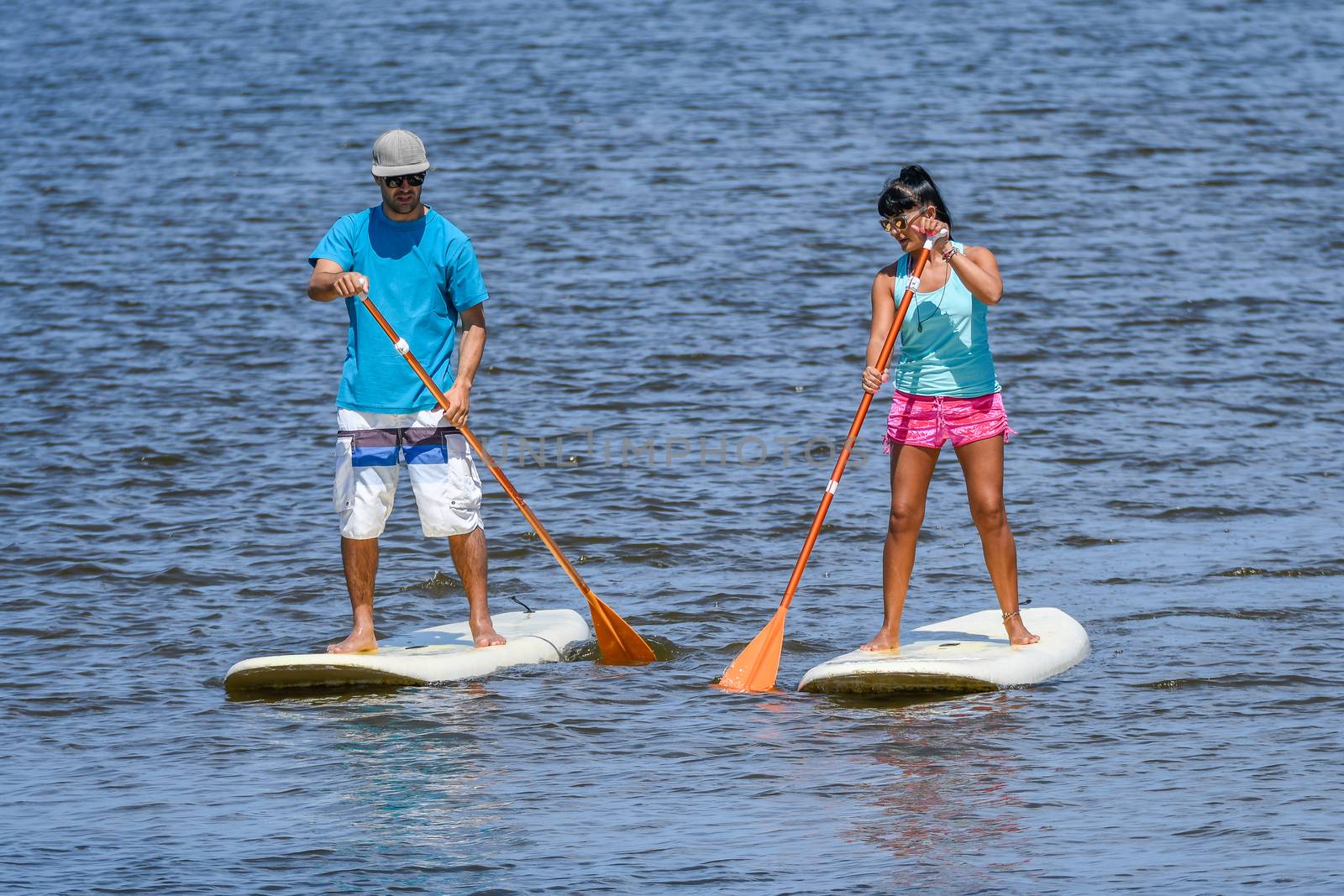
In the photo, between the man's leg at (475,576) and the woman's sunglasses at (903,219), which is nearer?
the woman's sunglasses at (903,219)

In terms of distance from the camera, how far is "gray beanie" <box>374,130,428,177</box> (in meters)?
7.04

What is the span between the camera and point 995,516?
23.4 ft

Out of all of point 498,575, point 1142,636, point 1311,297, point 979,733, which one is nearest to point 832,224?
point 1311,297

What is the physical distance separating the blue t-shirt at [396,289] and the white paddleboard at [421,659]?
0.99m

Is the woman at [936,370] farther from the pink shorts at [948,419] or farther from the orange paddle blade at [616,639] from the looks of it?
the orange paddle blade at [616,639]

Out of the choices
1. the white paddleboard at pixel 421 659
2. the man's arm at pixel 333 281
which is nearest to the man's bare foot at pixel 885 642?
the white paddleboard at pixel 421 659

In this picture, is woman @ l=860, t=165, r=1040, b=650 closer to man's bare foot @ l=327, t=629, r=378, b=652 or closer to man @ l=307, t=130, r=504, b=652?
man @ l=307, t=130, r=504, b=652

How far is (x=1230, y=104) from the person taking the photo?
2239 centimetres

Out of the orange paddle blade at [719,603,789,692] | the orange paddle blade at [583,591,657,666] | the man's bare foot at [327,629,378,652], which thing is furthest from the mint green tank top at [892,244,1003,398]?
the man's bare foot at [327,629,378,652]

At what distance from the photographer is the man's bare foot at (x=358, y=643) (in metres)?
7.44

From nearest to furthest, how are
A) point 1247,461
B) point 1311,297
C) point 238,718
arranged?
point 238,718
point 1247,461
point 1311,297

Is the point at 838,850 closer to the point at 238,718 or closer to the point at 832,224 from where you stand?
the point at 238,718

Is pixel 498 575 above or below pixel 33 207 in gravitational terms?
below

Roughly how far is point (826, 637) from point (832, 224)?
33.1ft
